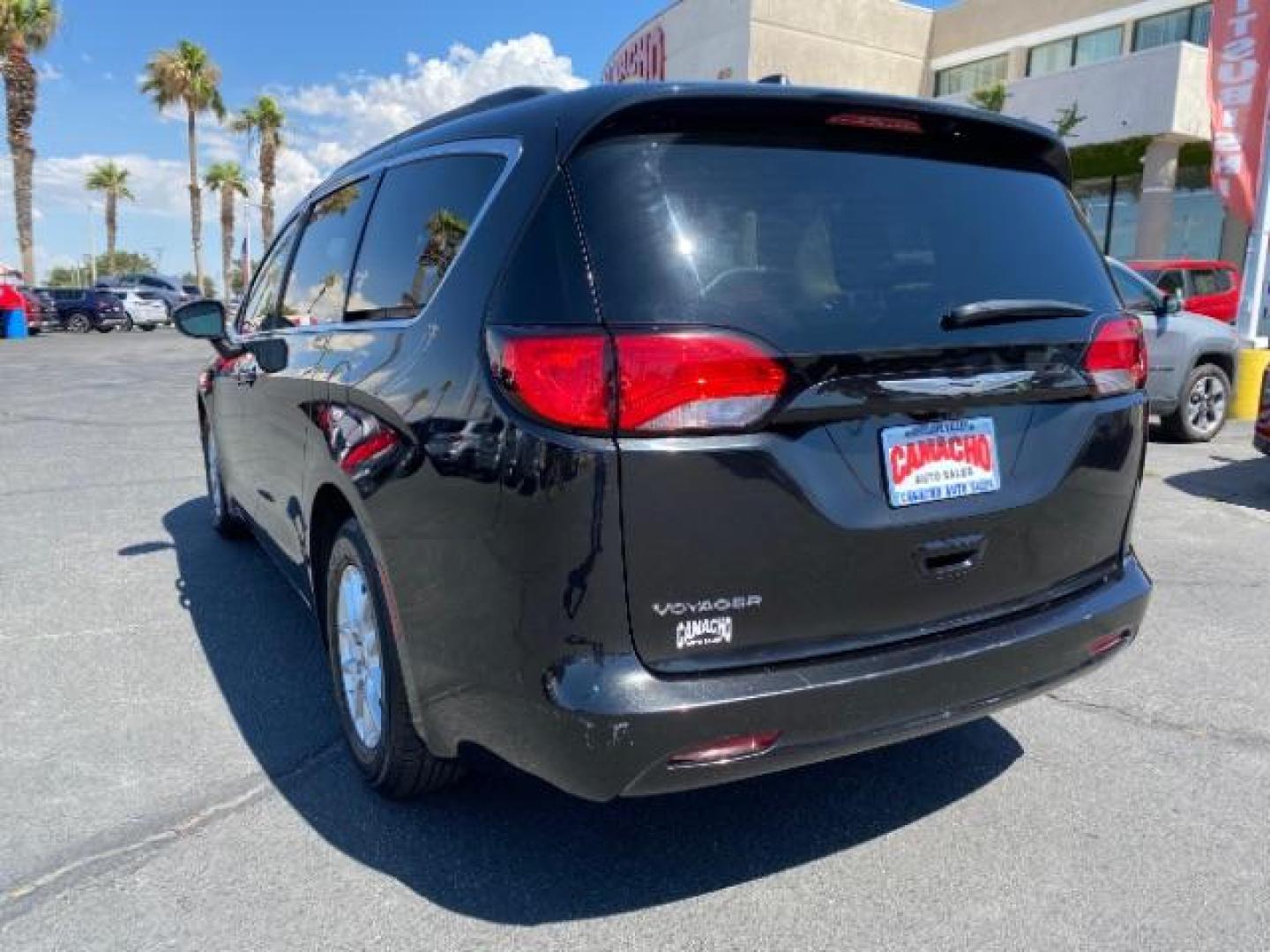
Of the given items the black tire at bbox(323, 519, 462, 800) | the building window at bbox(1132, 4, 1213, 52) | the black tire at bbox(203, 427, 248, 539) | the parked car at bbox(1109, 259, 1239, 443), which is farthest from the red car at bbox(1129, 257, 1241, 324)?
the building window at bbox(1132, 4, 1213, 52)

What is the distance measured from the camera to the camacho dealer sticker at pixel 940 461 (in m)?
2.11

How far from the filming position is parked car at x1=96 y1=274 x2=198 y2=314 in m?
36.2

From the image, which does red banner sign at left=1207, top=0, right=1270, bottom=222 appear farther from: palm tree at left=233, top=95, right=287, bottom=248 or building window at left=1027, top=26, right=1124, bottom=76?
palm tree at left=233, top=95, right=287, bottom=248

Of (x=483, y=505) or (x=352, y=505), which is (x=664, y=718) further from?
(x=352, y=505)

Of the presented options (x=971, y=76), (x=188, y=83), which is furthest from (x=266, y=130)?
(x=971, y=76)

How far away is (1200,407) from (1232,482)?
209 centimetres

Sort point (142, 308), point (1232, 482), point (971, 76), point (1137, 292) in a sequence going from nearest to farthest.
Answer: point (1232, 482), point (1137, 292), point (142, 308), point (971, 76)

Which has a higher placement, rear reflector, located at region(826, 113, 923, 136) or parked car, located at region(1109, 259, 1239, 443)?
rear reflector, located at region(826, 113, 923, 136)

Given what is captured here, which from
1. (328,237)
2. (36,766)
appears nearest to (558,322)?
(328,237)

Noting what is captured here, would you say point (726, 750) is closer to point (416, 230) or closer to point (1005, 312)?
point (1005, 312)

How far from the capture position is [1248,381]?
10.3m

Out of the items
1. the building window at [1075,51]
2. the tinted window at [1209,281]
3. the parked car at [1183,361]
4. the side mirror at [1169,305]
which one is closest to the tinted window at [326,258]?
the parked car at [1183,361]

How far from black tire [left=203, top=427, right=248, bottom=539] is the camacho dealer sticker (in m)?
3.88

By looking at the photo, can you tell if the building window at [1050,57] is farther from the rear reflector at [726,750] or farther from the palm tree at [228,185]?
A: the palm tree at [228,185]
